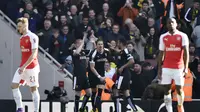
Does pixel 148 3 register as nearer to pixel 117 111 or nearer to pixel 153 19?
pixel 153 19

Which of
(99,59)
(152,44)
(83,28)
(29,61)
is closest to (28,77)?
(29,61)

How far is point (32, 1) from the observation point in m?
26.8

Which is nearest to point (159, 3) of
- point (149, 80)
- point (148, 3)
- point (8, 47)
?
point (148, 3)

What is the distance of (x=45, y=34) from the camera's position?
26031 mm

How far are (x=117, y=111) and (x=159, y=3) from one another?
543 cm

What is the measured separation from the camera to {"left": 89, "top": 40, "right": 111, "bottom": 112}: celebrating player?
22094 millimetres

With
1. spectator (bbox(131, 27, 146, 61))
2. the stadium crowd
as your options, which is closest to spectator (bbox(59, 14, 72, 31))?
the stadium crowd

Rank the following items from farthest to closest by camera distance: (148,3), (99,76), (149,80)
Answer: (148,3) < (149,80) < (99,76)

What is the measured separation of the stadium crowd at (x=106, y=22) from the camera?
25.7 meters

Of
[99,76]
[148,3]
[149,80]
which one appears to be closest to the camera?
[99,76]

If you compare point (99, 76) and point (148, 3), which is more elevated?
point (148, 3)

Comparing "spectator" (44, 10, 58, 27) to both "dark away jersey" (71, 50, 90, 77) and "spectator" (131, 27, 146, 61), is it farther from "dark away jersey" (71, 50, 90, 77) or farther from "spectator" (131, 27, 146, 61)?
"dark away jersey" (71, 50, 90, 77)

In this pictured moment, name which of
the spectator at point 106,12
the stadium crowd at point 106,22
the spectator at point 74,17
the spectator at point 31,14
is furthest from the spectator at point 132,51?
the spectator at point 31,14

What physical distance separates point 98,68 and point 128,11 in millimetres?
4659
